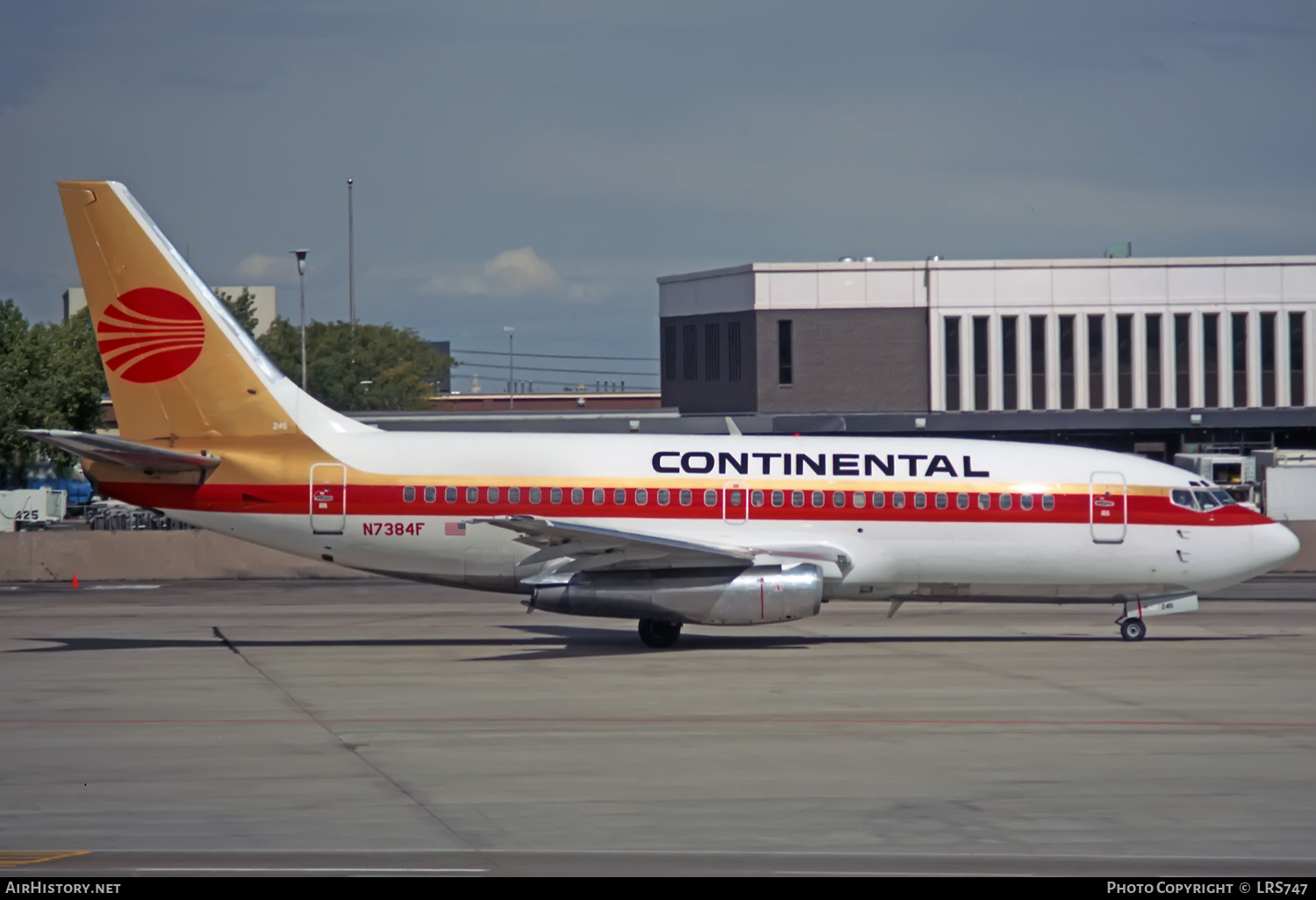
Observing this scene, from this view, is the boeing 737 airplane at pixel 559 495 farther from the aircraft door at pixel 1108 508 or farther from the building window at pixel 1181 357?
the building window at pixel 1181 357

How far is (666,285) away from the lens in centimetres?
7256

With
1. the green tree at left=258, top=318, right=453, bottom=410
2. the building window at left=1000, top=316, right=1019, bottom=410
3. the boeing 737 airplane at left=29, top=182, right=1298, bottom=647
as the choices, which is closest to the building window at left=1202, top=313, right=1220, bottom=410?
the building window at left=1000, top=316, right=1019, bottom=410

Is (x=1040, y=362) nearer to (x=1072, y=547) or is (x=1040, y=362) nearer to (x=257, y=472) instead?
(x=1072, y=547)

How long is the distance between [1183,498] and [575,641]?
35.2ft

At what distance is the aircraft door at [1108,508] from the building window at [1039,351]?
135ft

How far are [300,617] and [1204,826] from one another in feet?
72.1

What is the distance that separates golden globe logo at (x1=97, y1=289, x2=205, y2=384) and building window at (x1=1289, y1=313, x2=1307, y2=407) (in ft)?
177

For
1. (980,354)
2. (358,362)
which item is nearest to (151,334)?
(980,354)

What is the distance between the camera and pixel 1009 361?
6575 centimetres

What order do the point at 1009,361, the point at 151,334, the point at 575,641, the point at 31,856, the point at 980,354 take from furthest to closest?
the point at 1009,361, the point at 980,354, the point at 575,641, the point at 151,334, the point at 31,856

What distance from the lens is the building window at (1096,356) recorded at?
214 feet

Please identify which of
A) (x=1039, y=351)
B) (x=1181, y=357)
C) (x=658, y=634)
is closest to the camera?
(x=658, y=634)

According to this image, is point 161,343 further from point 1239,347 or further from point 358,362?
point 358,362

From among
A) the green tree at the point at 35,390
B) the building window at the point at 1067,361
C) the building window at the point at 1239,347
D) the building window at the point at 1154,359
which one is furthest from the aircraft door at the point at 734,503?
the building window at the point at 1239,347
